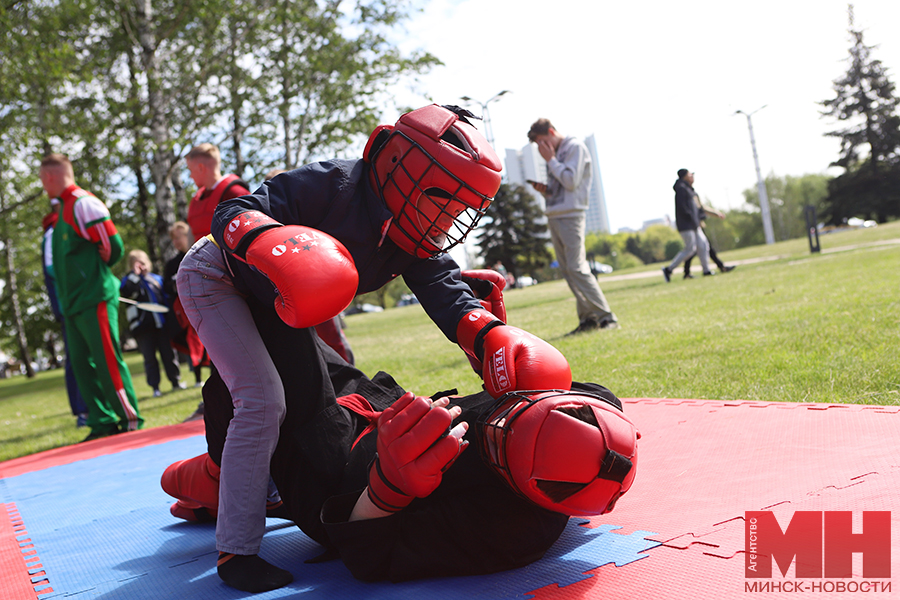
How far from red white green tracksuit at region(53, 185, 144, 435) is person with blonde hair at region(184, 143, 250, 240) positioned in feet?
4.28

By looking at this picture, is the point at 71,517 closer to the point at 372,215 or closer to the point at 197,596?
the point at 197,596

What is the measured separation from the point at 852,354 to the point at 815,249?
49.3 ft

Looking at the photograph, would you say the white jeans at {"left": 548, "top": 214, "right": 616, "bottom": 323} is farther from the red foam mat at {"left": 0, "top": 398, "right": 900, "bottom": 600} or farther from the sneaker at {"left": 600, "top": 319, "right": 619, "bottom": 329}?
the red foam mat at {"left": 0, "top": 398, "right": 900, "bottom": 600}

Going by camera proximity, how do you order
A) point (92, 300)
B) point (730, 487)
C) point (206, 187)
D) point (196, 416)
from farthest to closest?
point (196, 416) < point (92, 300) < point (206, 187) < point (730, 487)

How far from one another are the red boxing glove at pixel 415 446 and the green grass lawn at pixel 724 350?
2485 millimetres

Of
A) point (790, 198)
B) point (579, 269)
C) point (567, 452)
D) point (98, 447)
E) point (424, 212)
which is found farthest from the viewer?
point (790, 198)

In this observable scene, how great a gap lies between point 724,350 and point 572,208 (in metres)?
3.05

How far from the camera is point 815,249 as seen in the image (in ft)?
56.0

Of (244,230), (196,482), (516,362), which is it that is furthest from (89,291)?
(516,362)

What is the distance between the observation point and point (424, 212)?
81.4 inches

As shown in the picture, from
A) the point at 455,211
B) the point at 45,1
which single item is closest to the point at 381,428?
the point at 455,211

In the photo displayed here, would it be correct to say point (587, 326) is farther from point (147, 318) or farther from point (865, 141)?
point (865, 141)

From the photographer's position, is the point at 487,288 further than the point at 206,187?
No

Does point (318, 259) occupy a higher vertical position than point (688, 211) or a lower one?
lower
